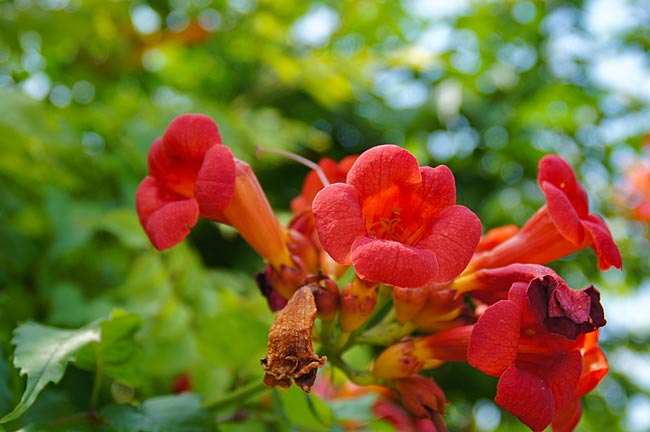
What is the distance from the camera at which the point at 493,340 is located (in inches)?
47.8

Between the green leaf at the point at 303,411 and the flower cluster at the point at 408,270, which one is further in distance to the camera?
the green leaf at the point at 303,411

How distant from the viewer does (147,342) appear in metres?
2.06

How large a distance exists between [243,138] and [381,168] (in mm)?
1634

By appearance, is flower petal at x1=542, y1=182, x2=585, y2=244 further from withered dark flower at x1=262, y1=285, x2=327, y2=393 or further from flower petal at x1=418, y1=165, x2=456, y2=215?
withered dark flower at x1=262, y1=285, x2=327, y2=393

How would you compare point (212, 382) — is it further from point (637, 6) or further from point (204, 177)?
point (637, 6)

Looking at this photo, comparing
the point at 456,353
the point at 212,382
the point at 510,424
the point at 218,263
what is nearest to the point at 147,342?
the point at 212,382

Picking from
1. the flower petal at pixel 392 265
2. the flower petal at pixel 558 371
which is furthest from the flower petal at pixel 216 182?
the flower petal at pixel 558 371

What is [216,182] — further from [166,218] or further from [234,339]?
[234,339]

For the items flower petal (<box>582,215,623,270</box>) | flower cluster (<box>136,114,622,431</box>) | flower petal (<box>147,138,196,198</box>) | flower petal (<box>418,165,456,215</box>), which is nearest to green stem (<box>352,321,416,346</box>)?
flower cluster (<box>136,114,622,431</box>)

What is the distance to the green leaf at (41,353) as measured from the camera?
1.21 metres

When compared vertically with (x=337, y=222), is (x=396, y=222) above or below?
below

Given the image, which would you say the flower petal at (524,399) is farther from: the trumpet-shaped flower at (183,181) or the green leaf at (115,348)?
the green leaf at (115,348)

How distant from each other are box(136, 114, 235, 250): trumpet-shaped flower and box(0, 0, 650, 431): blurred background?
1.22 feet

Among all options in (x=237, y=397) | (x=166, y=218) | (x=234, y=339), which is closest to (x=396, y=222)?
(x=166, y=218)
